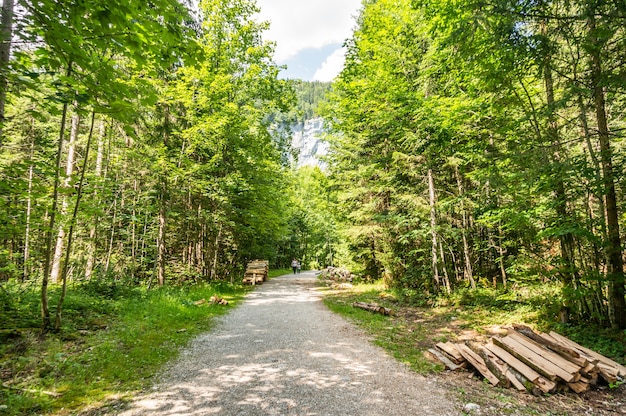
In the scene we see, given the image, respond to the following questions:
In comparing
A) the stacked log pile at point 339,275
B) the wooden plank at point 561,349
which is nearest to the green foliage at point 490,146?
the wooden plank at point 561,349

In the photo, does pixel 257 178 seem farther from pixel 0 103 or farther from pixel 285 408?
pixel 285 408

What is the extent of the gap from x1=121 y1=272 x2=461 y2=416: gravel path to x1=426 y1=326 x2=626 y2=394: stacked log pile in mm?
1020

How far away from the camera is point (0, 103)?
4039mm

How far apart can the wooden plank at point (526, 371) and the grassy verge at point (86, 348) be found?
19.1 ft

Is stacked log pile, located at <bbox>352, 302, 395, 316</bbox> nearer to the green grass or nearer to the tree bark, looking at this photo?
the green grass

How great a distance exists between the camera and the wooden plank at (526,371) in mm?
4270

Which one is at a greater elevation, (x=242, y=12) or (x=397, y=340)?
(x=242, y=12)

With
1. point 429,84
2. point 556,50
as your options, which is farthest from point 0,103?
point 429,84

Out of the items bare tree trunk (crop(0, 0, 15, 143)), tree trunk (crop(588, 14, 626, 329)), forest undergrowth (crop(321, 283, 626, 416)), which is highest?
bare tree trunk (crop(0, 0, 15, 143))

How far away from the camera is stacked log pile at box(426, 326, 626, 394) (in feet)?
14.3

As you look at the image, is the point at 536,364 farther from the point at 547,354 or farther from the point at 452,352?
the point at 452,352

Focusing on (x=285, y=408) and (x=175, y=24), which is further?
A: (x=285, y=408)

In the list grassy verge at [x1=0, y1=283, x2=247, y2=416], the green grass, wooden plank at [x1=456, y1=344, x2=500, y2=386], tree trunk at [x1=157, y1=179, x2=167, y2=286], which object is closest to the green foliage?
the green grass

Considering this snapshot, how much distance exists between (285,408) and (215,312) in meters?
6.86
